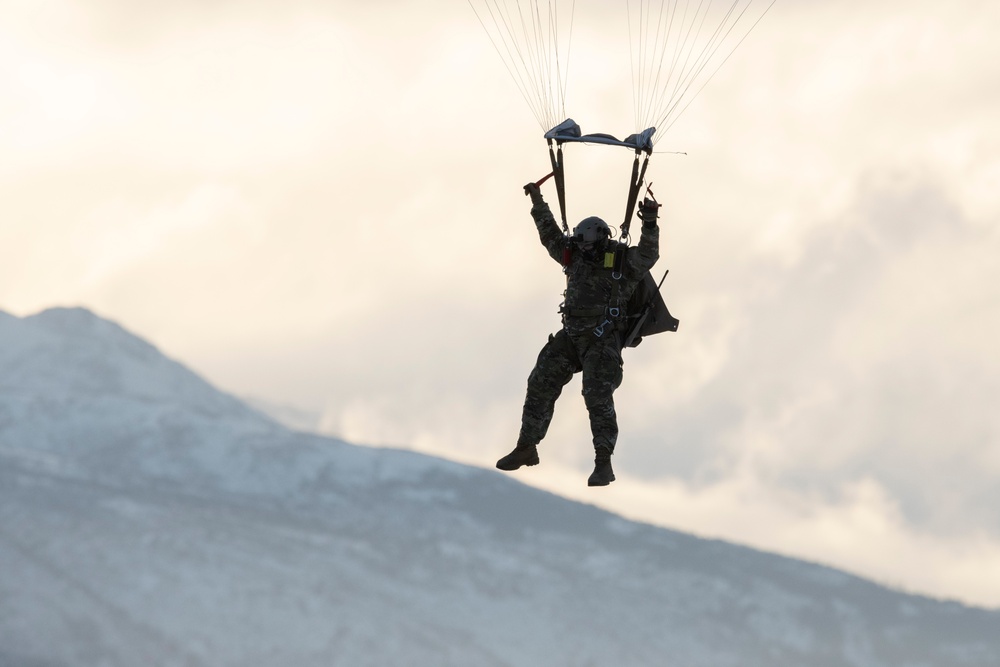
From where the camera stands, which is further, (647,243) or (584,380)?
(584,380)

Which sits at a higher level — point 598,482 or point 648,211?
point 648,211

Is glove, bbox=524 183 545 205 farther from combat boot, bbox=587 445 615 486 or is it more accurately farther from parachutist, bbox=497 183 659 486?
combat boot, bbox=587 445 615 486

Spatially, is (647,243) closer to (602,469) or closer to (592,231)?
(592,231)

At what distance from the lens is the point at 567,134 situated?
92.4 feet

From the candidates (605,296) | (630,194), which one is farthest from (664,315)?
(630,194)

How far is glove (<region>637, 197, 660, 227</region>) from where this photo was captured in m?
27.8

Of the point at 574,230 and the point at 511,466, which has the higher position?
the point at 574,230

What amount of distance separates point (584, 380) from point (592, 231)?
10.1ft

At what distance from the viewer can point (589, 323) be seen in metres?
29.6

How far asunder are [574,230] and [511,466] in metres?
5.06

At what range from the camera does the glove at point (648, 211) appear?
27750mm

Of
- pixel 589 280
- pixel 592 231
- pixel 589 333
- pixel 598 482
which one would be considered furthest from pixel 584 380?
pixel 592 231

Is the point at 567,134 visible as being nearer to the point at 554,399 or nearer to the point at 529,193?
the point at 529,193

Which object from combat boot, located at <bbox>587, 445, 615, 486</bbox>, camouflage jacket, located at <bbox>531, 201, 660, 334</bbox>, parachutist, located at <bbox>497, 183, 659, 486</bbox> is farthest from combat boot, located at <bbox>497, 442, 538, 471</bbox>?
camouflage jacket, located at <bbox>531, 201, 660, 334</bbox>
